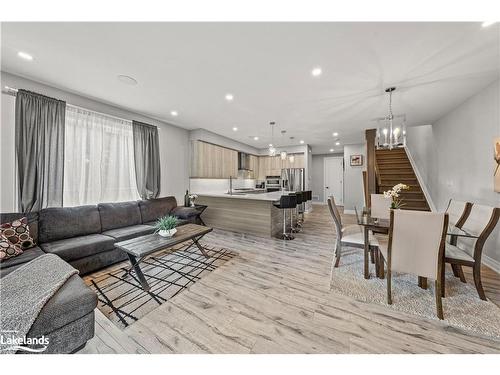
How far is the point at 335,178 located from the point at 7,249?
9.71 meters

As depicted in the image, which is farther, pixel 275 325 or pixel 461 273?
pixel 461 273

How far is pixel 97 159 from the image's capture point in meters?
3.30

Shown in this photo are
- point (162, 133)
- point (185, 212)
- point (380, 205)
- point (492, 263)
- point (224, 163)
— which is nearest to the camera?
point (492, 263)

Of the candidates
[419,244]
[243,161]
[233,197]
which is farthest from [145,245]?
[243,161]

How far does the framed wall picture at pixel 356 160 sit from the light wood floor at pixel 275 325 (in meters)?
4.94

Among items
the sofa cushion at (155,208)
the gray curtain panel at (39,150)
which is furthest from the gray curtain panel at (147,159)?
the gray curtain panel at (39,150)

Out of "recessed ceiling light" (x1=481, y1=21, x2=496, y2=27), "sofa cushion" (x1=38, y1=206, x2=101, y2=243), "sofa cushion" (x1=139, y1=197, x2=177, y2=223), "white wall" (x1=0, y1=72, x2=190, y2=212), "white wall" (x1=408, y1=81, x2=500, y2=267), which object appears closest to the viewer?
"recessed ceiling light" (x1=481, y1=21, x2=496, y2=27)

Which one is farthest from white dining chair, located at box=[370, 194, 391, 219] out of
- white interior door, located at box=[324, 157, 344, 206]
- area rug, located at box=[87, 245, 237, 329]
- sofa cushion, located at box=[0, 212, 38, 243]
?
white interior door, located at box=[324, 157, 344, 206]

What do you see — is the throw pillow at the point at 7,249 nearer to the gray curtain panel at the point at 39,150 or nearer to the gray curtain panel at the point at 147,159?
the gray curtain panel at the point at 39,150

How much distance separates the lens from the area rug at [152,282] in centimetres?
181

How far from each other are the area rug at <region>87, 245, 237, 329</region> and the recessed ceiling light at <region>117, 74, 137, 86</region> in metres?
2.71

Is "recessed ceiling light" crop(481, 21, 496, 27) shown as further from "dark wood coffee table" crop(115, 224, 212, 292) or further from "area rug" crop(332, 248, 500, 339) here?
"dark wood coffee table" crop(115, 224, 212, 292)

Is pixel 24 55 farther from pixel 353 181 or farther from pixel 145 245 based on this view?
pixel 353 181

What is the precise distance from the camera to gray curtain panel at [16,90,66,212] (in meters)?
2.45
